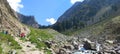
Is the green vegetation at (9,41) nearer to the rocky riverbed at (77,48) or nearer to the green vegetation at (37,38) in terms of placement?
the green vegetation at (37,38)

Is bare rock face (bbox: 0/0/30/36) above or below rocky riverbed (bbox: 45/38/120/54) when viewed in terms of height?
above

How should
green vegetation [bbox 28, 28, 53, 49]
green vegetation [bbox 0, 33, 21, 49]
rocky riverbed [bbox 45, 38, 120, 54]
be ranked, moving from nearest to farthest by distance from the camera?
green vegetation [bbox 0, 33, 21, 49]
green vegetation [bbox 28, 28, 53, 49]
rocky riverbed [bbox 45, 38, 120, 54]

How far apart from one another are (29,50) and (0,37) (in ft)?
10.2

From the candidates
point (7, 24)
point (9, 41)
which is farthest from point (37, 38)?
point (9, 41)

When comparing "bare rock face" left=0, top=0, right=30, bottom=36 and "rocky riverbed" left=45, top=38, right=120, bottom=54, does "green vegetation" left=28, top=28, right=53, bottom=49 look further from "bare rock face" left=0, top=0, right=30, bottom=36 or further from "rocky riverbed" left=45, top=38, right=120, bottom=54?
"bare rock face" left=0, top=0, right=30, bottom=36

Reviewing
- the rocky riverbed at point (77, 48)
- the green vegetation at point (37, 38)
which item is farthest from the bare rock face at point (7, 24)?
the rocky riverbed at point (77, 48)

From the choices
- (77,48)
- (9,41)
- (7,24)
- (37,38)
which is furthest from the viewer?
(77,48)

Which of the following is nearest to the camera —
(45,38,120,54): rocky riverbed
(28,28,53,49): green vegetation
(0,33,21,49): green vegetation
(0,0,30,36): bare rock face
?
(0,33,21,49): green vegetation

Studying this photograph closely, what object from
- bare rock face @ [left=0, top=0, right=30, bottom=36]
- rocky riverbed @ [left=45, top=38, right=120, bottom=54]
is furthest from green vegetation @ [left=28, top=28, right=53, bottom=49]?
bare rock face @ [left=0, top=0, right=30, bottom=36]

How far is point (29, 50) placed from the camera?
100 feet

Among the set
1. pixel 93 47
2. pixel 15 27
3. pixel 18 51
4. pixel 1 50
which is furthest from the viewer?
pixel 93 47

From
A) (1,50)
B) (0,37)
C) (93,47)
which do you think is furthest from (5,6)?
(93,47)

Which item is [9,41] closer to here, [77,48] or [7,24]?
[7,24]

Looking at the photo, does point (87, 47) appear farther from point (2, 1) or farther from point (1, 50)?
point (1, 50)
